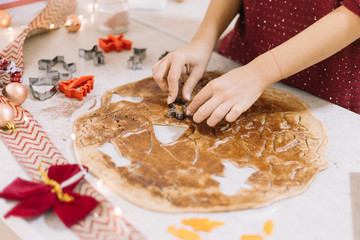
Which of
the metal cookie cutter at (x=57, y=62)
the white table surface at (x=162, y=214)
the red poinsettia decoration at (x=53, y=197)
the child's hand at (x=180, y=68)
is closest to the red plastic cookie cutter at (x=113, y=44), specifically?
the white table surface at (x=162, y=214)

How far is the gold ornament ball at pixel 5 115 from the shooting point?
0.69 metres

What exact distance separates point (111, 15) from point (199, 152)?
2.05 feet

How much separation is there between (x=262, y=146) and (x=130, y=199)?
287 millimetres

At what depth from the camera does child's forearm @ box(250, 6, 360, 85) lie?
75cm

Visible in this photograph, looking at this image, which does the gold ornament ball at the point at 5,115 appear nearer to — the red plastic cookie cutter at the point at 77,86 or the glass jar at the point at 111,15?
the red plastic cookie cutter at the point at 77,86

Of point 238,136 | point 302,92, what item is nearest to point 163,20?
point 302,92

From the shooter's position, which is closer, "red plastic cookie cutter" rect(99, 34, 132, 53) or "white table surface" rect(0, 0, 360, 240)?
"white table surface" rect(0, 0, 360, 240)

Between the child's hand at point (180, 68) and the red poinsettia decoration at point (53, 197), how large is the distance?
0.31 meters

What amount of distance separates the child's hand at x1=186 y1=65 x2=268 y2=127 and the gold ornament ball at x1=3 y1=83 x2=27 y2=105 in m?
0.36

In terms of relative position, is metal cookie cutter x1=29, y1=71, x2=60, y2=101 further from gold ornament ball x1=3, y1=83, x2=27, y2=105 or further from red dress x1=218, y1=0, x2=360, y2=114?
red dress x1=218, y1=0, x2=360, y2=114

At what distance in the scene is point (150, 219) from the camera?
0.56 m

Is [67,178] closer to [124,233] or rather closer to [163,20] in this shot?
[124,233]

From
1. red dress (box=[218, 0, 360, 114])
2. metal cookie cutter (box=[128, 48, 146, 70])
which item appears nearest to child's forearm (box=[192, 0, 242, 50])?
red dress (box=[218, 0, 360, 114])

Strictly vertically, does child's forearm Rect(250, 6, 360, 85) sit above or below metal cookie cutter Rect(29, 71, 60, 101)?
above
